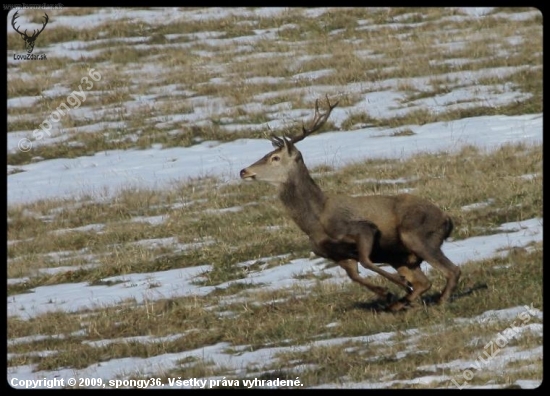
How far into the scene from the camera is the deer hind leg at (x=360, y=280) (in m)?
11.0

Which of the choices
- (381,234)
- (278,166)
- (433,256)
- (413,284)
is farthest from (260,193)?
(433,256)

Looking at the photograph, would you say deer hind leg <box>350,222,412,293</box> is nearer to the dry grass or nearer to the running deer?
the running deer

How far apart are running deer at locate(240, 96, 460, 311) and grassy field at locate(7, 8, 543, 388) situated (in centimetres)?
41

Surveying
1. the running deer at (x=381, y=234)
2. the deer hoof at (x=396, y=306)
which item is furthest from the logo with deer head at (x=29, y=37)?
the deer hoof at (x=396, y=306)

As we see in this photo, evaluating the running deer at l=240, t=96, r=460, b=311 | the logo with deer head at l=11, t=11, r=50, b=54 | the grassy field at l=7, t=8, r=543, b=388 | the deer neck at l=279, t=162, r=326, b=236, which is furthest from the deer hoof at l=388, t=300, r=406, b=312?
the logo with deer head at l=11, t=11, r=50, b=54

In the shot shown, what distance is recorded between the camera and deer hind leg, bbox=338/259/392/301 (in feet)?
36.0

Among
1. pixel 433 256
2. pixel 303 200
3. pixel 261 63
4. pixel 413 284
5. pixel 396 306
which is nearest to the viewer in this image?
pixel 396 306

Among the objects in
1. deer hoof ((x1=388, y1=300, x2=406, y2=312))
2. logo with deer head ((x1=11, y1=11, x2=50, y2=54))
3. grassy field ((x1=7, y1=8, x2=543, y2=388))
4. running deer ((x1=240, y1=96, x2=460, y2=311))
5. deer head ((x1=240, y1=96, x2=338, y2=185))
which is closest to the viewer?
grassy field ((x1=7, y1=8, x2=543, y2=388))

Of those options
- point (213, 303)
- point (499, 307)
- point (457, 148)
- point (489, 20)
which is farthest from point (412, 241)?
point (489, 20)

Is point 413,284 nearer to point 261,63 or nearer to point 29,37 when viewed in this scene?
point 261,63

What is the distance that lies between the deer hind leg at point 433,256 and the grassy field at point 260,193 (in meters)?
0.26

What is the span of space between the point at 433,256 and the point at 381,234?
588 mm

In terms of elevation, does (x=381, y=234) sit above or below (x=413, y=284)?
above

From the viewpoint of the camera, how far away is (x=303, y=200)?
11.6m
